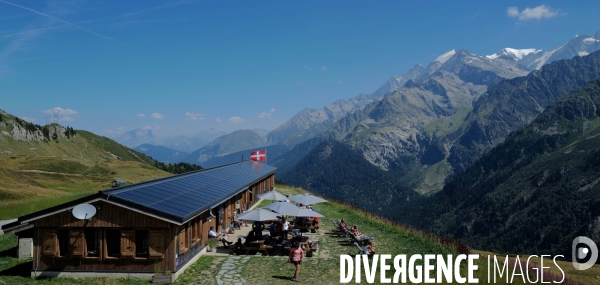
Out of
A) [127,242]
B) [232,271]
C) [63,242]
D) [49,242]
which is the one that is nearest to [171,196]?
[127,242]

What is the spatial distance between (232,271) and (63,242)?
8352mm

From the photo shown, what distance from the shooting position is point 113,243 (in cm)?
2067

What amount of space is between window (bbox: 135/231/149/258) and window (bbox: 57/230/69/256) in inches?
135

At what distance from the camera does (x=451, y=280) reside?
65.4ft

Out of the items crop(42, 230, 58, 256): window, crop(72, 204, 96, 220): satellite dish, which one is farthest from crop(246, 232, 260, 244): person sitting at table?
crop(42, 230, 58, 256): window

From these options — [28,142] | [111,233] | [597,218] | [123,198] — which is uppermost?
[28,142]

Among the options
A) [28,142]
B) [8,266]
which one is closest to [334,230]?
[8,266]

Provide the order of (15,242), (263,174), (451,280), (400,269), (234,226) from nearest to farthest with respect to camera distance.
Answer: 1. (451,280)
2. (400,269)
3. (15,242)
4. (234,226)
5. (263,174)

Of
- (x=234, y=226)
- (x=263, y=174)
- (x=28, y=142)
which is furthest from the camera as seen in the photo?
(x=28, y=142)

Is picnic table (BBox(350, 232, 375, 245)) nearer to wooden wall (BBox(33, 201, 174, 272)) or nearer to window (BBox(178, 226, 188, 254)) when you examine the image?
window (BBox(178, 226, 188, 254))

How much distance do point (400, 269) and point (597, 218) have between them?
220788 mm

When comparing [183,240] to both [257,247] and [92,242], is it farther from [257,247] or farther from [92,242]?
[257,247]

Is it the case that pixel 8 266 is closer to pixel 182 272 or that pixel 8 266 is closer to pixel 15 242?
pixel 15 242

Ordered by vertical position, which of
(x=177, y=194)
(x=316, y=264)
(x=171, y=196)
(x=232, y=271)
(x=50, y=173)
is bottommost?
(x=316, y=264)
